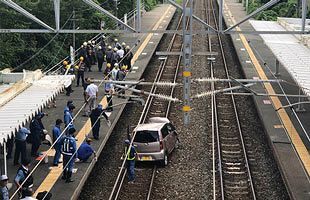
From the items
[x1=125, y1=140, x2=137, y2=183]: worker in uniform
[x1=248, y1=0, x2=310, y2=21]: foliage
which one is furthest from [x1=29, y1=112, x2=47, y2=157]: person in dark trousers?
[x1=248, y1=0, x2=310, y2=21]: foliage

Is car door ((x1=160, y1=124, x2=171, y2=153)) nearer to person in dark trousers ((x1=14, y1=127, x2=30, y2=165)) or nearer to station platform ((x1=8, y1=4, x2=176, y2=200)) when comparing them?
station platform ((x1=8, y1=4, x2=176, y2=200))

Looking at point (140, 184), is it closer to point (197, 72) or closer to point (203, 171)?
point (203, 171)

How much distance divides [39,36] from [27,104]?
16.4 meters

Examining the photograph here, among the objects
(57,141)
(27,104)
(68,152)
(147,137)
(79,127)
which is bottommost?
(79,127)

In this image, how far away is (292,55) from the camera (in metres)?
21.8

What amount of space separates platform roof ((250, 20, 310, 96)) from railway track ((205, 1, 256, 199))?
2902 mm

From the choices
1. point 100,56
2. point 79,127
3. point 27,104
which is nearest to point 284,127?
point 79,127

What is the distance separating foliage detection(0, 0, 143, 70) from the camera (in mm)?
27719

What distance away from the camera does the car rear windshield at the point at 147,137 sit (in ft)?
59.2

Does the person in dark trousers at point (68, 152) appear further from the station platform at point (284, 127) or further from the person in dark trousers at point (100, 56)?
the person in dark trousers at point (100, 56)

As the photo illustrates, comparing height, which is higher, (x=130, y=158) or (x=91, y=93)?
(x=91, y=93)

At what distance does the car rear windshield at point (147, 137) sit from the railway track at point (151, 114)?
2.92 ft

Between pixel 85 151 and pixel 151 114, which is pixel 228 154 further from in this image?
pixel 151 114

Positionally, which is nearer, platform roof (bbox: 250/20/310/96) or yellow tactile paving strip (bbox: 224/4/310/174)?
yellow tactile paving strip (bbox: 224/4/310/174)
